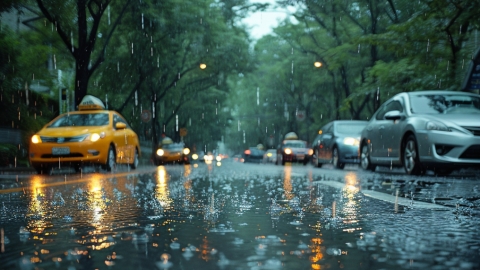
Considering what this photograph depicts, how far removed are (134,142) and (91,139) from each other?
141 inches

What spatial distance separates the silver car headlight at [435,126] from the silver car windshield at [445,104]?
0.86 meters

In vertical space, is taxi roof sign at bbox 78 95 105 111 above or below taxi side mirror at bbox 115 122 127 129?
above

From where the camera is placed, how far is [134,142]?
1830cm

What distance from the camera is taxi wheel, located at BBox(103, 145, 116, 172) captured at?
50.7ft

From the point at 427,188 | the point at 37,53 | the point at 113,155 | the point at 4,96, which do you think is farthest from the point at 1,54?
the point at 427,188

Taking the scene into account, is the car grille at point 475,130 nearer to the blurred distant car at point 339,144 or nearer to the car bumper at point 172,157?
the blurred distant car at point 339,144

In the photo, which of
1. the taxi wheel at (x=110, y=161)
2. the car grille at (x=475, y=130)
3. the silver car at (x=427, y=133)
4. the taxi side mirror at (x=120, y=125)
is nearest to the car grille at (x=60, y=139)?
the taxi wheel at (x=110, y=161)

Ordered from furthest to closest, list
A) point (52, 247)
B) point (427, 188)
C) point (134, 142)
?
point (134, 142)
point (427, 188)
point (52, 247)

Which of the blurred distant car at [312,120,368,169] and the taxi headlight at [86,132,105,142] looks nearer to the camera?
the taxi headlight at [86,132,105,142]

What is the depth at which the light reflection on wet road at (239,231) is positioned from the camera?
3.46 meters

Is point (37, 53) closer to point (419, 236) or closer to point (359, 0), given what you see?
point (359, 0)

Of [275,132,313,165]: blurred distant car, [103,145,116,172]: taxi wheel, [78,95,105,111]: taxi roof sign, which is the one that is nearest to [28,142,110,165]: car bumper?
[103,145,116,172]: taxi wheel

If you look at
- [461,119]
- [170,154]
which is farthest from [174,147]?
[461,119]

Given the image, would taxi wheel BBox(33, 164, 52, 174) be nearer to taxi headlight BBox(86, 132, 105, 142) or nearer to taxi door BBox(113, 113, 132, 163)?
taxi headlight BBox(86, 132, 105, 142)
